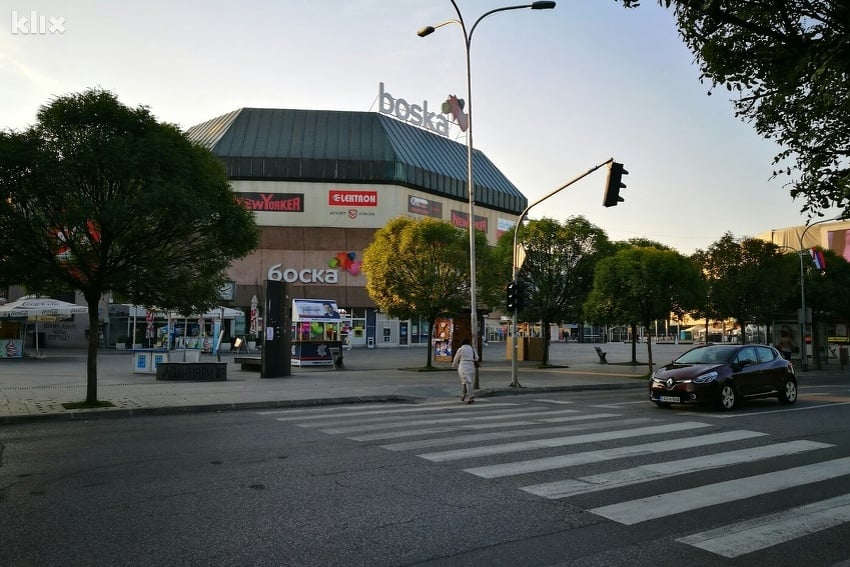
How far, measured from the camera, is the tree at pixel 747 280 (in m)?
34.4

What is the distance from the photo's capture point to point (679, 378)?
1321 cm

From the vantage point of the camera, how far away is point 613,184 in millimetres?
16281

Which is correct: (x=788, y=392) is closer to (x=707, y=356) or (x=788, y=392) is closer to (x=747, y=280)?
(x=707, y=356)

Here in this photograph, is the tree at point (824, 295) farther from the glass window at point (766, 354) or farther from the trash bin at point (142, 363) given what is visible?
the trash bin at point (142, 363)

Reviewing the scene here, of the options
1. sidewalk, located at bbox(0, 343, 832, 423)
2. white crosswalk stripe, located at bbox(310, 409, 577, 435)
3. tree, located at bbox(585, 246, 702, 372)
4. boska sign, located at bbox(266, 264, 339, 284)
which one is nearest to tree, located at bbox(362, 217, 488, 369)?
sidewalk, located at bbox(0, 343, 832, 423)

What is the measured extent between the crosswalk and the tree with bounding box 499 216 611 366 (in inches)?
705

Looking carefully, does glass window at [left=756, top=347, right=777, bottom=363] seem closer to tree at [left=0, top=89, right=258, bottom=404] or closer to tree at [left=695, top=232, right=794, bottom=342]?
tree at [left=0, top=89, right=258, bottom=404]

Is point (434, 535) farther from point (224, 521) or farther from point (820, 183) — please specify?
point (820, 183)

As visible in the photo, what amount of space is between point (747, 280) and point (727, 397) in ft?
79.3

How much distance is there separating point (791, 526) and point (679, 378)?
26.6 feet

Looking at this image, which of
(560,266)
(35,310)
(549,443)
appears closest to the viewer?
(549,443)

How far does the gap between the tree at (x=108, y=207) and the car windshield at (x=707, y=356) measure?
1070 cm

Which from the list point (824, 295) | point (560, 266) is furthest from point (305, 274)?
point (824, 295)

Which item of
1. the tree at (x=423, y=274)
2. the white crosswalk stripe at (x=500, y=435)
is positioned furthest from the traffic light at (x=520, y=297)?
the tree at (x=423, y=274)
